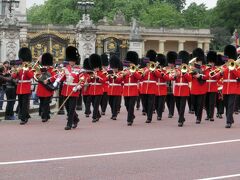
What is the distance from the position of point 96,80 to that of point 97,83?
Result: 9 cm

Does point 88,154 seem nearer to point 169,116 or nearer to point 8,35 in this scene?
point 169,116

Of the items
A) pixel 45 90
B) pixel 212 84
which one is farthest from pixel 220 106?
pixel 45 90

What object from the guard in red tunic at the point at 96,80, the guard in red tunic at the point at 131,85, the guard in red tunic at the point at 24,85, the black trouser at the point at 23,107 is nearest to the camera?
the black trouser at the point at 23,107

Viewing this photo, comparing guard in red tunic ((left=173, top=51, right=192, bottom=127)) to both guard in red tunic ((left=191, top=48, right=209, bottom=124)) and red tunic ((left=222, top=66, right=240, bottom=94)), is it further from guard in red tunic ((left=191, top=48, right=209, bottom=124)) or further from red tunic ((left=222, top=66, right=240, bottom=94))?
red tunic ((left=222, top=66, right=240, bottom=94))

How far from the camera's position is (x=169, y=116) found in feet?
59.7

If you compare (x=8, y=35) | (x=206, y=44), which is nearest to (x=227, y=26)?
(x=206, y=44)

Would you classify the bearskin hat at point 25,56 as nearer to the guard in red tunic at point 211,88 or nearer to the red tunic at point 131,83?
the red tunic at point 131,83

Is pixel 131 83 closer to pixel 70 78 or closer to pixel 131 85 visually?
pixel 131 85

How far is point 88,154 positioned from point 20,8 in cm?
4949

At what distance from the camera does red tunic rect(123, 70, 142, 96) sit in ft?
52.1

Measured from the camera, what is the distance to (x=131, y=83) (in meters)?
16.1

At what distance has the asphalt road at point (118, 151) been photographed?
29.4ft

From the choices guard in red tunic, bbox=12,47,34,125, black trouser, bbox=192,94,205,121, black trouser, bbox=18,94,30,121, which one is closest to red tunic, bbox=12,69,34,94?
→ guard in red tunic, bbox=12,47,34,125

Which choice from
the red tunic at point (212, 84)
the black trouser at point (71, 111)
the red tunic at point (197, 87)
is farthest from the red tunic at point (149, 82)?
the black trouser at point (71, 111)
